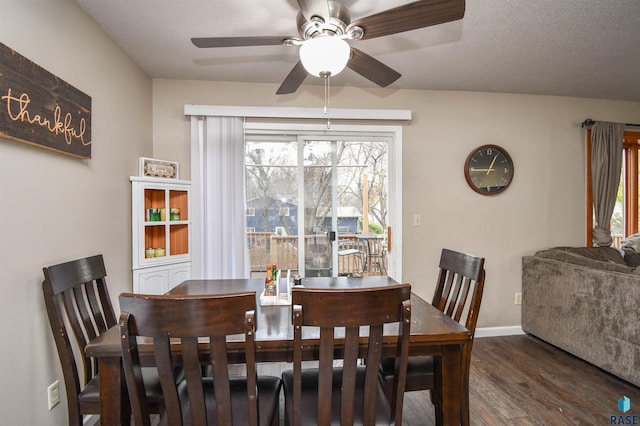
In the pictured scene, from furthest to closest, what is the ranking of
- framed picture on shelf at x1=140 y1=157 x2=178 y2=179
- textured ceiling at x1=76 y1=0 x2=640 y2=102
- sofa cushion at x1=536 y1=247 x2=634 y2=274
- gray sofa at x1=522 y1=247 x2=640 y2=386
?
sofa cushion at x1=536 y1=247 x2=634 y2=274
framed picture on shelf at x1=140 y1=157 x2=178 y2=179
gray sofa at x1=522 y1=247 x2=640 y2=386
textured ceiling at x1=76 y1=0 x2=640 y2=102

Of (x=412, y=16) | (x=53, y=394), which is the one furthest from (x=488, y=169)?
(x=53, y=394)

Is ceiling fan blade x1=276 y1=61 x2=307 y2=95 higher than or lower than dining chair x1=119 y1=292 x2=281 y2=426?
higher

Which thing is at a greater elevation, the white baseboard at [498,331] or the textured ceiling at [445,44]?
the textured ceiling at [445,44]

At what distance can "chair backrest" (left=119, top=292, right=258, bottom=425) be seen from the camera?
976 millimetres

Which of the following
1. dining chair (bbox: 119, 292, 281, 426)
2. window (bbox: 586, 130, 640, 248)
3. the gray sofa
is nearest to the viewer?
dining chair (bbox: 119, 292, 281, 426)

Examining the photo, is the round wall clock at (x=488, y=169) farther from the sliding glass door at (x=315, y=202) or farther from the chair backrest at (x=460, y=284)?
the chair backrest at (x=460, y=284)

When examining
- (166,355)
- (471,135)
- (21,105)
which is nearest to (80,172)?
(21,105)

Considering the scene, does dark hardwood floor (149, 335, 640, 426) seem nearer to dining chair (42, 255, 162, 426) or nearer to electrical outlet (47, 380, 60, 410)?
dining chair (42, 255, 162, 426)

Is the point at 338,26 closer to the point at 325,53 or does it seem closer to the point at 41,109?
the point at 325,53

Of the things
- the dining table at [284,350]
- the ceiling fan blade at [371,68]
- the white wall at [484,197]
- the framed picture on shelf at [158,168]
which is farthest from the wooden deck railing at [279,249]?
the ceiling fan blade at [371,68]

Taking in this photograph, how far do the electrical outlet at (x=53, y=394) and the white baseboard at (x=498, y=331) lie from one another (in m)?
3.51

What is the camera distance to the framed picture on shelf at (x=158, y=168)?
101 inches

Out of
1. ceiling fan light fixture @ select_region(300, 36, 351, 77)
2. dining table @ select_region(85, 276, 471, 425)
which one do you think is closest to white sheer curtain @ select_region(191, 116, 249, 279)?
dining table @ select_region(85, 276, 471, 425)

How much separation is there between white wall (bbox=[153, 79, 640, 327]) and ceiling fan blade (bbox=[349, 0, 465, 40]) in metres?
1.61
